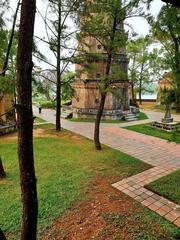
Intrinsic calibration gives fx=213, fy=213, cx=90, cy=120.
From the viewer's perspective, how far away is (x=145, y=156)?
945 cm

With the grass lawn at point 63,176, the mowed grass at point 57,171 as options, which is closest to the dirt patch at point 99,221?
the grass lawn at point 63,176

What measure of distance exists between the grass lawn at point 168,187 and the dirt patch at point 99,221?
0.99m

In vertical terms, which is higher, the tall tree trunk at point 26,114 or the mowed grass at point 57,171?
the tall tree trunk at point 26,114

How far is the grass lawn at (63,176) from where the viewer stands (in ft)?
15.8

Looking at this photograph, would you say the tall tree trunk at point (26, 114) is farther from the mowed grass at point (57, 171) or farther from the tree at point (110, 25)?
the tree at point (110, 25)

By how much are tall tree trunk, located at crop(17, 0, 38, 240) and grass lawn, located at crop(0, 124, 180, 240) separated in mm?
1645

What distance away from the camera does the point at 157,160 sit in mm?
8969

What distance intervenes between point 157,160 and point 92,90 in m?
11.6

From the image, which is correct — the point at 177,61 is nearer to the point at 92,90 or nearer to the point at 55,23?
the point at 55,23

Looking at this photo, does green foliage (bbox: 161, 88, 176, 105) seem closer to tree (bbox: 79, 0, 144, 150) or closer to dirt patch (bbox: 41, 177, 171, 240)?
dirt patch (bbox: 41, 177, 171, 240)

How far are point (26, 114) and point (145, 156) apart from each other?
24.6ft

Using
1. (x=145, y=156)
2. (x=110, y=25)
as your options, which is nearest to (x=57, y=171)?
(x=145, y=156)

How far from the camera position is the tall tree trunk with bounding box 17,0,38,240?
277 cm

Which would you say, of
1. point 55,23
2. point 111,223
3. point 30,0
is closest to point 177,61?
point 30,0
